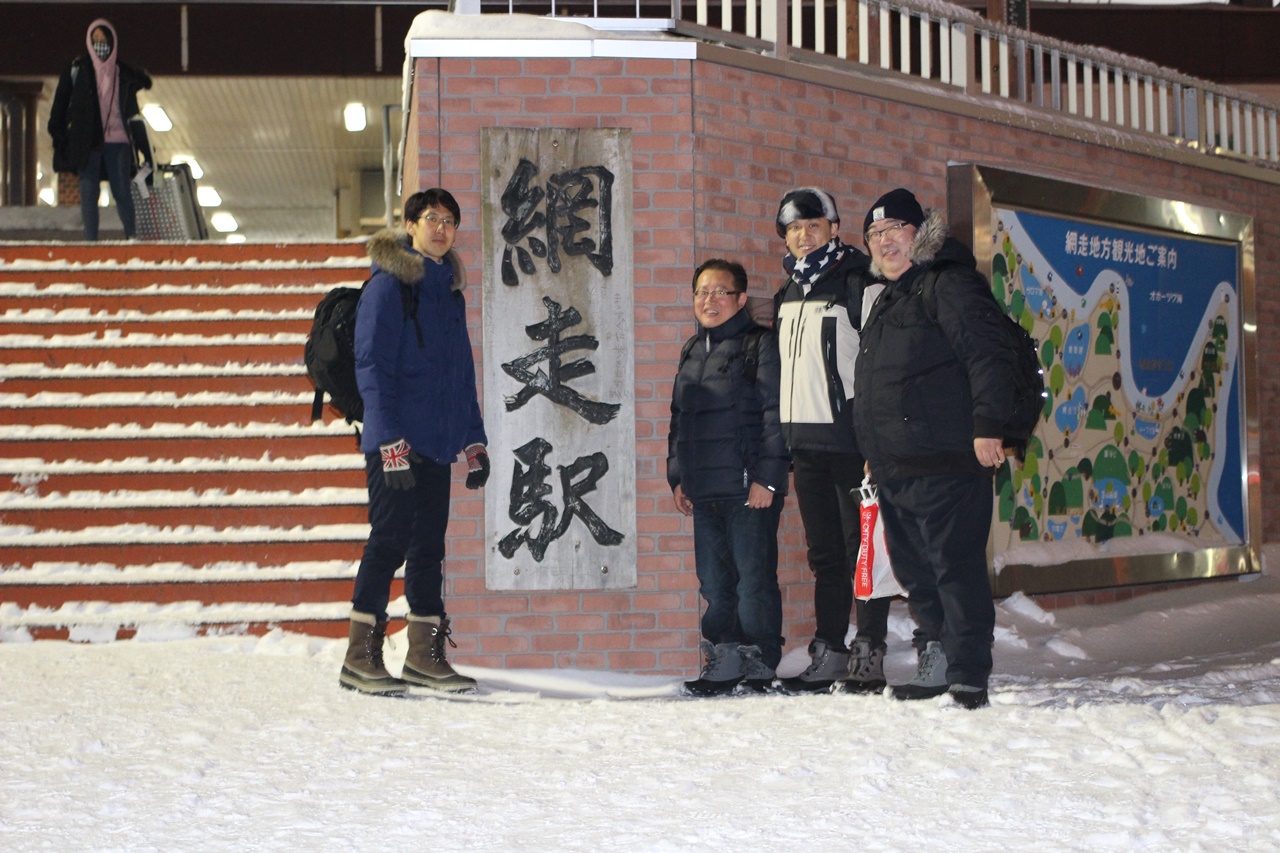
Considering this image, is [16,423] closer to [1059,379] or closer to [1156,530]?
[1059,379]

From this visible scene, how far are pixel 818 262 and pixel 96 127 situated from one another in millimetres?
7052

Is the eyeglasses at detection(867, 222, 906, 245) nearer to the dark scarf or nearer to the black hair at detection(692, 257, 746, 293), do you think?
the dark scarf

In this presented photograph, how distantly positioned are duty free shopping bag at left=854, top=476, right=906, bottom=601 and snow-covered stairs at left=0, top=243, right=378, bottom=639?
282cm

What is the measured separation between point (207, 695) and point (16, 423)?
3.27 m

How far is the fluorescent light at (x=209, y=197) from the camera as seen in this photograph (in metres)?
21.5

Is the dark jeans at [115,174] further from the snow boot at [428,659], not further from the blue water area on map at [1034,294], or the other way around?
the blue water area on map at [1034,294]

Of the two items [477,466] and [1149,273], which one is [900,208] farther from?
[1149,273]

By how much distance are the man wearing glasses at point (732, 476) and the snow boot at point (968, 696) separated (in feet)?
3.10

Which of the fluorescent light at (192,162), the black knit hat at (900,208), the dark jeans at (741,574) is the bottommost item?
the dark jeans at (741,574)

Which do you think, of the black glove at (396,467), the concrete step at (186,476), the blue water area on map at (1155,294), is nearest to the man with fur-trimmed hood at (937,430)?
the black glove at (396,467)

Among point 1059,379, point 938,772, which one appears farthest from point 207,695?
point 1059,379

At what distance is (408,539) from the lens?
5.12 meters

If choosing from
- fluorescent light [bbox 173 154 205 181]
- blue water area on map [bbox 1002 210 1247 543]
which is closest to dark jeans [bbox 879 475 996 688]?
blue water area on map [bbox 1002 210 1247 543]

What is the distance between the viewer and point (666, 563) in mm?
5840
